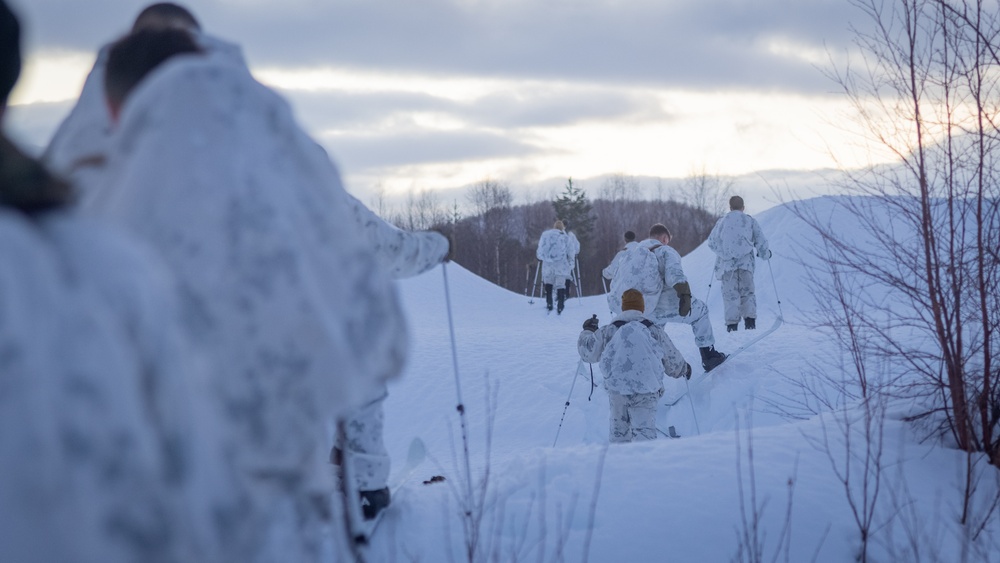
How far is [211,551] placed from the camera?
0.96 m

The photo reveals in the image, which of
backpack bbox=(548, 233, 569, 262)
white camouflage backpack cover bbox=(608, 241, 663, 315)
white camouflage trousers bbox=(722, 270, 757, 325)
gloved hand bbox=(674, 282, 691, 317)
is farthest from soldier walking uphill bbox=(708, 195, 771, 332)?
backpack bbox=(548, 233, 569, 262)

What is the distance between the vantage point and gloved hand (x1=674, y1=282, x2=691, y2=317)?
855cm

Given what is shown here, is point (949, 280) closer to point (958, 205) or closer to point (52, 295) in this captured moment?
point (958, 205)

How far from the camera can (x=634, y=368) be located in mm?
6180

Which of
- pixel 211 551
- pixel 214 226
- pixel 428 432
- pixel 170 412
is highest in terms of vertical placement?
pixel 214 226

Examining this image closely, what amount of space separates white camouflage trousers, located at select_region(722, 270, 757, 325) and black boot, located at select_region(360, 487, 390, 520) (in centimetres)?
822

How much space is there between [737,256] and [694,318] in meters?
1.66

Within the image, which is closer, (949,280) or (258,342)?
(258,342)

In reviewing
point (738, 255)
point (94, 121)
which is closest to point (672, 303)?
point (738, 255)

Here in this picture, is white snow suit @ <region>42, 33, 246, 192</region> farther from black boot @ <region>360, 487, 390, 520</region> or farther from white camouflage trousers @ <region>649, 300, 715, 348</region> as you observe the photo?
white camouflage trousers @ <region>649, 300, 715, 348</region>

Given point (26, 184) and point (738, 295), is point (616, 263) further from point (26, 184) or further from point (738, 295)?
point (26, 184)

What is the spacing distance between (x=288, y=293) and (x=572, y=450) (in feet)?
11.8

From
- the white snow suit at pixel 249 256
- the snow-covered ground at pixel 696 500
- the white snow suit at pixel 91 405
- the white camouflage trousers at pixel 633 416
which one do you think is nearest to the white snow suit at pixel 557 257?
the snow-covered ground at pixel 696 500

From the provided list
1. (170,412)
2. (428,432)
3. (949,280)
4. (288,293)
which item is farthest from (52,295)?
(428,432)
